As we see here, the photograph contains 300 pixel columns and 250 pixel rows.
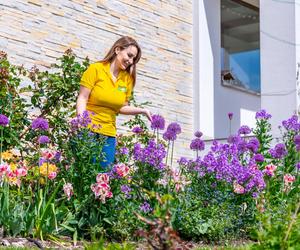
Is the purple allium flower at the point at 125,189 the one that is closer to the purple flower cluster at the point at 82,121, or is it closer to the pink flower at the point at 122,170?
the pink flower at the point at 122,170

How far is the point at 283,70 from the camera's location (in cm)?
880

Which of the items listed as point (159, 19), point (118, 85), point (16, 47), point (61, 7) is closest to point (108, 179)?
point (118, 85)

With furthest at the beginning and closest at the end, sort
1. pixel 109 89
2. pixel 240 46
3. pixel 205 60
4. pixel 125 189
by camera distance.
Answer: pixel 240 46 < pixel 205 60 < pixel 109 89 < pixel 125 189

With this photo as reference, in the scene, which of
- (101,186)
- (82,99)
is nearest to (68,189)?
(101,186)

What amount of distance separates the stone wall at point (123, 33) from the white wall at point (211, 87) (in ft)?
0.56

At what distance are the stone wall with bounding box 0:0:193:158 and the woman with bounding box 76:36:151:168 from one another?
8.71 feet

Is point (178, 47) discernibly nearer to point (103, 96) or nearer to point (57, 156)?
point (103, 96)

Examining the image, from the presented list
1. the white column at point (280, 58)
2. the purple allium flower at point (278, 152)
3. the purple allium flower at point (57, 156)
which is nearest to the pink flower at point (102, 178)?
the purple allium flower at point (57, 156)

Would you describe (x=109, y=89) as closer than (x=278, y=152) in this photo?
Yes

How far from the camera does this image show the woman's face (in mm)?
5152

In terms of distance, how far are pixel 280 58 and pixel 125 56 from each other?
4.20 meters

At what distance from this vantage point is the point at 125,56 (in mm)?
5164

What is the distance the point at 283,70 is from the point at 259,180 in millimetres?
3992

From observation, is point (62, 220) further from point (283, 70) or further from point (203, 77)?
point (203, 77)
